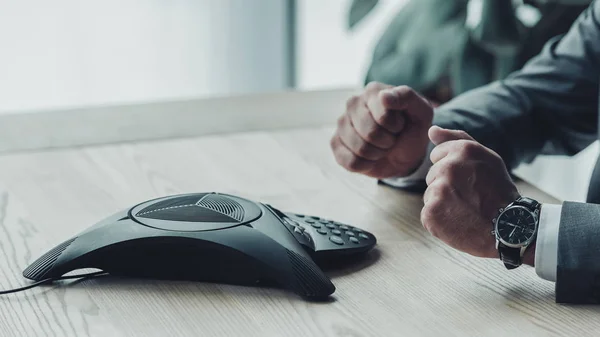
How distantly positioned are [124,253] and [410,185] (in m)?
0.44

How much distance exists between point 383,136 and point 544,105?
385 millimetres

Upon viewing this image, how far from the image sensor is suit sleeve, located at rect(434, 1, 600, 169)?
1.31m

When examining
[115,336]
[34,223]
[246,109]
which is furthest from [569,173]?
[115,336]

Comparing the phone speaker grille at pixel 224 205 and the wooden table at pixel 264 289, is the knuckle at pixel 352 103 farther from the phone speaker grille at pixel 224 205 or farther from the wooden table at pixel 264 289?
the phone speaker grille at pixel 224 205

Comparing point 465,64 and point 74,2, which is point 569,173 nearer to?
point 465,64

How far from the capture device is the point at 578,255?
80cm

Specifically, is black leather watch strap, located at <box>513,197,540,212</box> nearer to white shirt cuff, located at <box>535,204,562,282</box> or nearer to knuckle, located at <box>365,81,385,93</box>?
white shirt cuff, located at <box>535,204,562,282</box>

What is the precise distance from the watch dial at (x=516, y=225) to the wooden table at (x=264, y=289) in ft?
0.13

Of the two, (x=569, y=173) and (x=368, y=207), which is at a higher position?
(x=368, y=207)

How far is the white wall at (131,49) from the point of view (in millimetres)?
2914

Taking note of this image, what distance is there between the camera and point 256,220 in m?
0.82

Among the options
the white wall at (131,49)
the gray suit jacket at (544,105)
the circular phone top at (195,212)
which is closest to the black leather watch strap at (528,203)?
the circular phone top at (195,212)

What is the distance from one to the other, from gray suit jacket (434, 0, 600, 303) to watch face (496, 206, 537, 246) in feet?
1.30

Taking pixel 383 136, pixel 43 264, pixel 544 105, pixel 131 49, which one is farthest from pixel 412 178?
pixel 131 49
